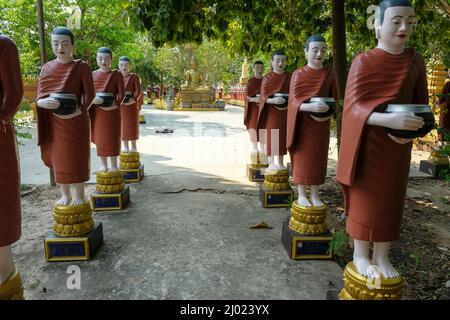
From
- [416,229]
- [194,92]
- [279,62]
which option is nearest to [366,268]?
[416,229]

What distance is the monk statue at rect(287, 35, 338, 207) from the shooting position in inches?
122

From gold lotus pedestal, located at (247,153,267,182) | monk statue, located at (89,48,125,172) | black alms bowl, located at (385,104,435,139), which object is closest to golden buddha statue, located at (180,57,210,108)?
gold lotus pedestal, located at (247,153,267,182)

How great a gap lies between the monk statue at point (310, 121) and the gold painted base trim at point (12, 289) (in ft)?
7.84

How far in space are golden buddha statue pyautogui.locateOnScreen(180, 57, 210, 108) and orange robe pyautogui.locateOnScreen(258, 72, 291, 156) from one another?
16609 millimetres

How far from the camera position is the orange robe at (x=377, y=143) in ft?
6.32

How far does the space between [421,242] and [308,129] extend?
75.5 inches

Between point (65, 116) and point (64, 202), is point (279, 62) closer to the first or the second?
point (65, 116)

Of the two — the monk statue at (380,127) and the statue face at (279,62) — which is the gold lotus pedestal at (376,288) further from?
the statue face at (279,62)

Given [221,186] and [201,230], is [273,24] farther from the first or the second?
[201,230]

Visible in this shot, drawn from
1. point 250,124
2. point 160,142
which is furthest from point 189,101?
point 250,124

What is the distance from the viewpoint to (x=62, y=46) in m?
3.05

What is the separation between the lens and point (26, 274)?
2.97 metres

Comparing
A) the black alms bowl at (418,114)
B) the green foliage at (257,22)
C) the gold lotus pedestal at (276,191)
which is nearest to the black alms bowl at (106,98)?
the green foliage at (257,22)

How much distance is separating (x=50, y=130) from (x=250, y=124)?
3.56 meters
